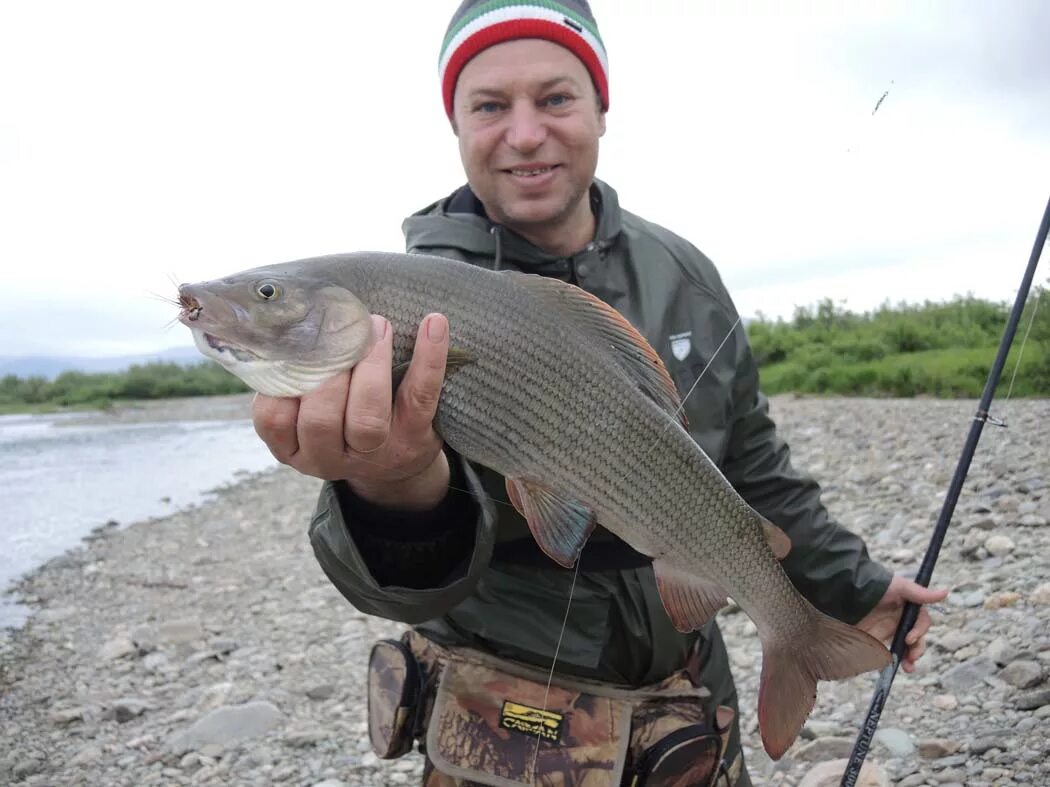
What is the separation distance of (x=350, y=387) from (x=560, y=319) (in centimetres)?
66

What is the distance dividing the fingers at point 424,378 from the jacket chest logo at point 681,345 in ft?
3.81

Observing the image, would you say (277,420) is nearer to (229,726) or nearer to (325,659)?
(229,726)

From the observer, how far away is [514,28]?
119 inches

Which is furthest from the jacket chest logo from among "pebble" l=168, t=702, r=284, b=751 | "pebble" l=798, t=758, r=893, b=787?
"pebble" l=168, t=702, r=284, b=751

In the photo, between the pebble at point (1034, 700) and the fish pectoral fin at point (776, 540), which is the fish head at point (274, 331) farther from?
the pebble at point (1034, 700)

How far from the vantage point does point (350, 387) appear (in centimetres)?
205

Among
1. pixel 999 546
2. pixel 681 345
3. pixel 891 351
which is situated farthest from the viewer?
pixel 891 351

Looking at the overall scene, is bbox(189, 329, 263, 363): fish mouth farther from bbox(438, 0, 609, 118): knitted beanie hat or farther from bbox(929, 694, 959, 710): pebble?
bbox(929, 694, 959, 710): pebble

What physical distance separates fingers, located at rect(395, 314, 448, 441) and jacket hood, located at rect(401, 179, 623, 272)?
0.83m

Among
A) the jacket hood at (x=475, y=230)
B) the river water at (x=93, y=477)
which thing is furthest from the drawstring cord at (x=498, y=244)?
the river water at (x=93, y=477)

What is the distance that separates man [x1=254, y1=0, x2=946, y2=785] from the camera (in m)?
2.38

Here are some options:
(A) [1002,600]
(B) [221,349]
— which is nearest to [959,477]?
(A) [1002,600]

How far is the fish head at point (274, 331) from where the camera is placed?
206 cm

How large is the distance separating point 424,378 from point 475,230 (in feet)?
3.31
